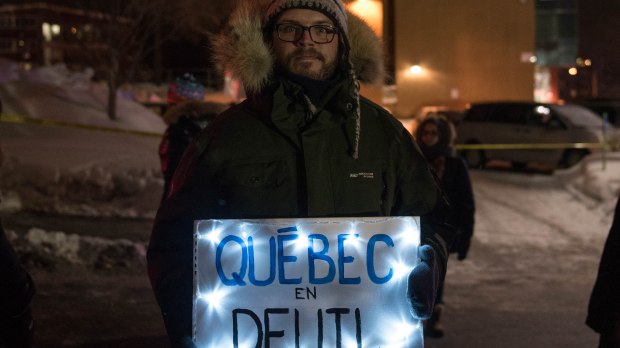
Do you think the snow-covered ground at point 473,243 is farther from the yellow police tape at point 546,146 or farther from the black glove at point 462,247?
the yellow police tape at point 546,146

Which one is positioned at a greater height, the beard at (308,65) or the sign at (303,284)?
the beard at (308,65)

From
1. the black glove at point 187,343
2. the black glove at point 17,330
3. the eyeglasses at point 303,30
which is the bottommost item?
the black glove at point 17,330

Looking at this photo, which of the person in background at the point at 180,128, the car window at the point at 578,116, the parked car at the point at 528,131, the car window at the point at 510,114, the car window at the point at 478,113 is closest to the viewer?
the person in background at the point at 180,128

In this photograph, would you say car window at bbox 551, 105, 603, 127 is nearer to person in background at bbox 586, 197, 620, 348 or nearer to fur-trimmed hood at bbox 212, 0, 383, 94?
person in background at bbox 586, 197, 620, 348

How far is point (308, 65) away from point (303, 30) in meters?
0.13

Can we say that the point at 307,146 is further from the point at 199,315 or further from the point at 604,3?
the point at 604,3

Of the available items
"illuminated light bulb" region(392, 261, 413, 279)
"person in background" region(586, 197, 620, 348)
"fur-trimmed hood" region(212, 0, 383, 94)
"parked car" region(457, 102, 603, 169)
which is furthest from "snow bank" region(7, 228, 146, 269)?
"parked car" region(457, 102, 603, 169)

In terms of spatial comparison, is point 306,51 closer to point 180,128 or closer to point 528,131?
point 180,128

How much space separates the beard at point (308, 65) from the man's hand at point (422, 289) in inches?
28.7

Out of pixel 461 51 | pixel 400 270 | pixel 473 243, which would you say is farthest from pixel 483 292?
pixel 461 51

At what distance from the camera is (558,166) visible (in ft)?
58.3

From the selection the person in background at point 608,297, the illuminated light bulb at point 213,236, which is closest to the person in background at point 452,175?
the person in background at point 608,297

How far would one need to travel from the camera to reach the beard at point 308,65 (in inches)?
106

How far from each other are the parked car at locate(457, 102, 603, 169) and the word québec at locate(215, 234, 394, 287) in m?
15.6
